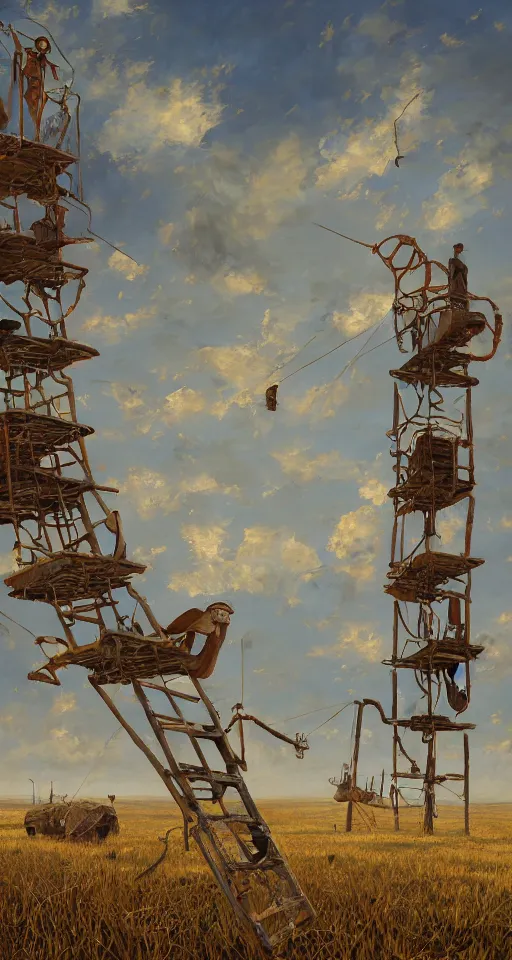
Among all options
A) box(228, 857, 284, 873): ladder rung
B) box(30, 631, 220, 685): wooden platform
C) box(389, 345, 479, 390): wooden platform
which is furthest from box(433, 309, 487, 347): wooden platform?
box(228, 857, 284, 873): ladder rung

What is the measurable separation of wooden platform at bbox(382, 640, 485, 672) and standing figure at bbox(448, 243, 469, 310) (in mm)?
11343

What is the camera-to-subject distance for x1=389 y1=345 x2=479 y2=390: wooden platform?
35.2m

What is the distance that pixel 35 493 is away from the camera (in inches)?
793

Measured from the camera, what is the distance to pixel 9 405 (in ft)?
67.2

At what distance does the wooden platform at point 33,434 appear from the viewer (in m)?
19.6

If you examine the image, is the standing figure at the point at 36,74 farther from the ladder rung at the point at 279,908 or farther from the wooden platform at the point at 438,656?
the wooden platform at the point at 438,656

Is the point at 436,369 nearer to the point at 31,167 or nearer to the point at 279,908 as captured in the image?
the point at 31,167

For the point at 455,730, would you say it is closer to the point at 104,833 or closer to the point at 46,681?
the point at 104,833

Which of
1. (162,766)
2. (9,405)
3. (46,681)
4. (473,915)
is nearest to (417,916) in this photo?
(473,915)

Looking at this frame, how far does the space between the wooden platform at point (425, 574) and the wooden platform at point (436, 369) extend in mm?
6087

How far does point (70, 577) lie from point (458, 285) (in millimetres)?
20710

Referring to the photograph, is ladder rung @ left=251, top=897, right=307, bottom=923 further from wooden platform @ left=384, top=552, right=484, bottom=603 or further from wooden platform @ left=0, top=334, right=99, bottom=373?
wooden platform @ left=384, top=552, right=484, bottom=603

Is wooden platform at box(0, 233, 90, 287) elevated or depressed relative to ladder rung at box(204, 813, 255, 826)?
elevated

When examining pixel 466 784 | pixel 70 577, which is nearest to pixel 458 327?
pixel 466 784
